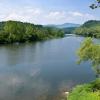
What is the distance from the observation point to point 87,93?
33.9 meters

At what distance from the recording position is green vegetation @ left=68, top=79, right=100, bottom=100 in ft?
106

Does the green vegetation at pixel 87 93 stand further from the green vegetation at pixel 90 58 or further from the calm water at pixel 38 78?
the calm water at pixel 38 78

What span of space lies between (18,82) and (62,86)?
7946 mm

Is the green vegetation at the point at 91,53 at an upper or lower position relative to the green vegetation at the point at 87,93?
upper

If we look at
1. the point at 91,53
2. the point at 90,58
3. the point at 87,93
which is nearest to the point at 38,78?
the point at 90,58

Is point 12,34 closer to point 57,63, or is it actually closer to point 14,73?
point 57,63

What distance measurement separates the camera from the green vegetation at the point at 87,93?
32438mm

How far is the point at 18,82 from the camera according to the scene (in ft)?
154

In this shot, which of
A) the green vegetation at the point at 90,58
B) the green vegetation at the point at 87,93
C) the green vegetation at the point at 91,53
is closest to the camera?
the green vegetation at the point at 87,93

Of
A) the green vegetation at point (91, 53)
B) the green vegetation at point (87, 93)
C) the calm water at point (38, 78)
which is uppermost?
the green vegetation at point (91, 53)

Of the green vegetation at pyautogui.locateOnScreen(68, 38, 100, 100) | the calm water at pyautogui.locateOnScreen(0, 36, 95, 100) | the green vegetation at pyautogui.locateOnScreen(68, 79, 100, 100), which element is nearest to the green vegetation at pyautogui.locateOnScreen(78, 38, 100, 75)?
the green vegetation at pyautogui.locateOnScreen(68, 38, 100, 100)

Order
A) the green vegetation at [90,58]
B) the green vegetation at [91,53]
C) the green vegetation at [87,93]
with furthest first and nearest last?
1. the green vegetation at [91,53]
2. the green vegetation at [90,58]
3. the green vegetation at [87,93]

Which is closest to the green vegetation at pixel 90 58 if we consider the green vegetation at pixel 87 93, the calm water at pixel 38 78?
the green vegetation at pixel 87 93

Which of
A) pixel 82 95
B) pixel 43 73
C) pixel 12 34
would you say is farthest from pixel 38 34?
pixel 82 95
